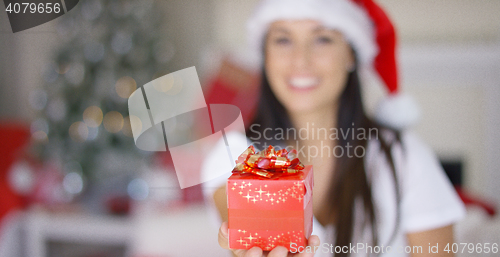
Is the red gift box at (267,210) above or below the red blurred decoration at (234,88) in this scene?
below

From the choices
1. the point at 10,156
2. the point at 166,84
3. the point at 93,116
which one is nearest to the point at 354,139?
the point at 166,84

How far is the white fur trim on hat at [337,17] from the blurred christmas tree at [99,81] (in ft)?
1.15

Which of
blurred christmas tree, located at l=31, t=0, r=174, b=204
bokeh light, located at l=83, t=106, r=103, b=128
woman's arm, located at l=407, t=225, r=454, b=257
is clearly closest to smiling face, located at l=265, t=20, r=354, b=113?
blurred christmas tree, located at l=31, t=0, r=174, b=204

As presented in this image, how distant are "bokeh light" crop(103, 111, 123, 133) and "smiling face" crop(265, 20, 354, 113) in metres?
0.51

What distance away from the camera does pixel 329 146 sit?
1111 mm

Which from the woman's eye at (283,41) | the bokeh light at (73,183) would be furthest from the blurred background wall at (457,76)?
the bokeh light at (73,183)

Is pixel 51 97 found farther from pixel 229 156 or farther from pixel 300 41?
pixel 300 41

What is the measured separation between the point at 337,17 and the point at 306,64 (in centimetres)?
15

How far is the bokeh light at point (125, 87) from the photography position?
47.1 inches

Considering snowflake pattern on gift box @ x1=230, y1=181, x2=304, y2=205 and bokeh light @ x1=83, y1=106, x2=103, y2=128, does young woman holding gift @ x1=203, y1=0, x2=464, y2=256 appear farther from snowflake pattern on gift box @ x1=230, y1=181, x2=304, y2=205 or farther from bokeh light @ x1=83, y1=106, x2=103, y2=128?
bokeh light @ x1=83, y1=106, x2=103, y2=128

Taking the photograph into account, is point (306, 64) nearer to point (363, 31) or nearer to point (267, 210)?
point (363, 31)

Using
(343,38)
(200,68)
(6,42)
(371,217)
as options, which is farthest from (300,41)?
(6,42)

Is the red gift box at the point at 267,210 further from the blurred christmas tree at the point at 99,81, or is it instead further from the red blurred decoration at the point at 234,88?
the blurred christmas tree at the point at 99,81

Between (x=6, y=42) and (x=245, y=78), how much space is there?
33.8 inches
